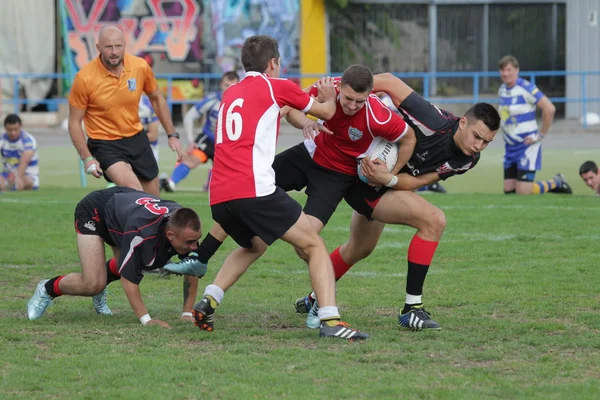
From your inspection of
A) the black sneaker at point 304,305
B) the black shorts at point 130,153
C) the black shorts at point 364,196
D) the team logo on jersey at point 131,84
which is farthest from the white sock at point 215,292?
the team logo on jersey at point 131,84

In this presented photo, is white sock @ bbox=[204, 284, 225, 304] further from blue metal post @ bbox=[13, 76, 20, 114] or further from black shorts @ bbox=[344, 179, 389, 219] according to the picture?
blue metal post @ bbox=[13, 76, 20, 114]

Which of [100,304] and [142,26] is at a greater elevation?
[142,26]

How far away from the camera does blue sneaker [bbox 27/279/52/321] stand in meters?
7.35

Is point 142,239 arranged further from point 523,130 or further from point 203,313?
point 523,130

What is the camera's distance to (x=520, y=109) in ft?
49.7

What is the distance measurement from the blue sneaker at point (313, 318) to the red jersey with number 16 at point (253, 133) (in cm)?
108

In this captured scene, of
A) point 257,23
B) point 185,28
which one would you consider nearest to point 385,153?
point 257,23

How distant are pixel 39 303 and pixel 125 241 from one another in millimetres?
1042

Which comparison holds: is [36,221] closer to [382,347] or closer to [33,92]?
[382,347]

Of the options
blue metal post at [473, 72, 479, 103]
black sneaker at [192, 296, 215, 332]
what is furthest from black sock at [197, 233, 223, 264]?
blue metal post at [473, 72, 479, 103]

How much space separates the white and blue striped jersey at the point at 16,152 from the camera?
1688 centimetres

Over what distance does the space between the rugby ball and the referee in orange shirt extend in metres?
3.15

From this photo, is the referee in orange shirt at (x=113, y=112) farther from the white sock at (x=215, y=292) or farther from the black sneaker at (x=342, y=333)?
the black sneaker at (x=342, y=333)

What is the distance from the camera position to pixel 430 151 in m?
6.95
